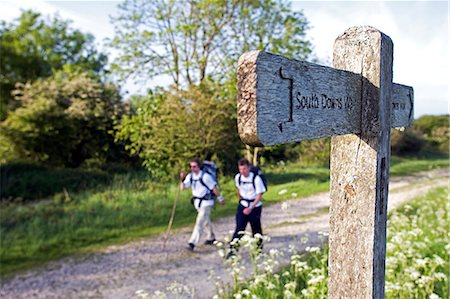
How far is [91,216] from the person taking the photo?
9.84 meters

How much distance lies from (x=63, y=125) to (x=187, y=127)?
6493mm

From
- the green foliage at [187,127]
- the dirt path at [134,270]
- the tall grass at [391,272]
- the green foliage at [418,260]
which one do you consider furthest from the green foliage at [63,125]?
the green foliage at [418,260]

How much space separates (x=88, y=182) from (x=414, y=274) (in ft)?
42.3

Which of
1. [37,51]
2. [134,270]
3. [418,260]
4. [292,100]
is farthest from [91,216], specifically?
[37,51]

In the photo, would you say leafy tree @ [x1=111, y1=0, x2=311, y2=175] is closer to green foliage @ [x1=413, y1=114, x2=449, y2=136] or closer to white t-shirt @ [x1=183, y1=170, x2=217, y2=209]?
white t-shirt @ [x1=183, y1=170, x2=217, y2=209]

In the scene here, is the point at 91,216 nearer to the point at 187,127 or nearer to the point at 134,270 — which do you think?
the point at 134,270

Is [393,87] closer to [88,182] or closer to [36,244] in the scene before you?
[36,244]

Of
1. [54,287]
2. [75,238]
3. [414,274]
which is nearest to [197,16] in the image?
[75,238]

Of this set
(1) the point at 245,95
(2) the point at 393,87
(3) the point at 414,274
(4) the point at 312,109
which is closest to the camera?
(1) the point at 245,95

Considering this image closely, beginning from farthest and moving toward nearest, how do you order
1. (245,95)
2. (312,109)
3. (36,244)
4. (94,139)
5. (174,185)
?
(94,139) < (174,185) < (36,244) < (312,109) < (245,95)

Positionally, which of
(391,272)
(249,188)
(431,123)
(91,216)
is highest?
(431,123)

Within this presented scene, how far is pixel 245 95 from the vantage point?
140cm

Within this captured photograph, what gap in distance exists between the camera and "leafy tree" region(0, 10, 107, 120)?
85.0 ft

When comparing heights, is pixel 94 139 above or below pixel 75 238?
above
